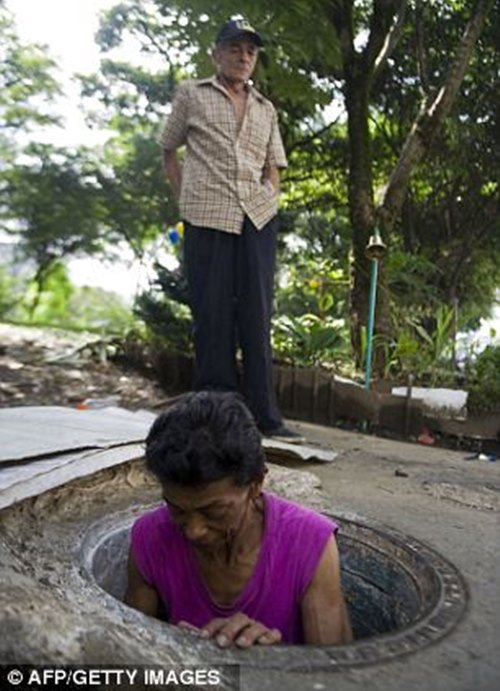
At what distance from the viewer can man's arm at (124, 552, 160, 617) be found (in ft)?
5.88

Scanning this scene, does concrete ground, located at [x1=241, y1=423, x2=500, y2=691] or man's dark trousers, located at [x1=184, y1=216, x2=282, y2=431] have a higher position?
man's dark trousers, located at [x1=184, y1=216, x2=282, y2=431]

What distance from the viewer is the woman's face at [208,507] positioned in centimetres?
149

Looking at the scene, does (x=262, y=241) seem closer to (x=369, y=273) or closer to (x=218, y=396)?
(x=218, y=396)

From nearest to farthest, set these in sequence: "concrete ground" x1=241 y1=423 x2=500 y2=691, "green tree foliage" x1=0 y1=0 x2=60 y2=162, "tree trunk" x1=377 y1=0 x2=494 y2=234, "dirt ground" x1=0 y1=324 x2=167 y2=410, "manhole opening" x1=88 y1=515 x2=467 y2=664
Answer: "concrete ground" x1=241 y1=423 x2=500 y2=691, "manhole opening" x1=88 y1=515 x2=467 y2=664, "dirt ground" x1=0 y1=324 x2=167 y2=410, "tree trunk" x1=377 y1=0 x2=494 y2=234, "green tree foliage" x1=0 y1=0 x2=60 y2=162

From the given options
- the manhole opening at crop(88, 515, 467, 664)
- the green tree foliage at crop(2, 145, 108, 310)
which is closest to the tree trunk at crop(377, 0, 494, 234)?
the manhole opening at crop(88, 515, 467, 664)

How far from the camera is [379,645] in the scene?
60.2 inches

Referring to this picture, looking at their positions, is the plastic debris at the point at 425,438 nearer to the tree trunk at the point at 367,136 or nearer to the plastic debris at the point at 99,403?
the tree trunk at the point at 367,136

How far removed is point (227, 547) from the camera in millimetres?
1704

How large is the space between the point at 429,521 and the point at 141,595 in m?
1.18

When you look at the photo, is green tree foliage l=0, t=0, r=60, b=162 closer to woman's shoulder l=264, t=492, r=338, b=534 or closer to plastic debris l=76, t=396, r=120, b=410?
plastic debris l=76, t=396, r=120, b=410

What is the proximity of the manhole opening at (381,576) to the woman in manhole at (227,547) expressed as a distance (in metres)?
0.28

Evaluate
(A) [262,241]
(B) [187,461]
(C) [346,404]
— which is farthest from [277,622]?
(C) [346,404]

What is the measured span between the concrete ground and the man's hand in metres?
0.10

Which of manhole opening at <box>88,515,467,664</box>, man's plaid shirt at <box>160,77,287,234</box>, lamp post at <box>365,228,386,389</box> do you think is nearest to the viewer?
manhole opening at <box>88,515,467,664</box>
